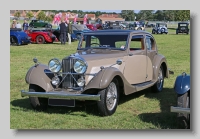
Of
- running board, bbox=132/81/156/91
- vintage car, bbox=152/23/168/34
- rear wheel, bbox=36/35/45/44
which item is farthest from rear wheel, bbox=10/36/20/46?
vintage car, bbox=152/23/168/34

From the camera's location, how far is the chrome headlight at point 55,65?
581 centimetres

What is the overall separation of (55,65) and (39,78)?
0.39m

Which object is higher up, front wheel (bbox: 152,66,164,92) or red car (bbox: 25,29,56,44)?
red car (bbox: 25,29,56,44)

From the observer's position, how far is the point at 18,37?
1816 cm

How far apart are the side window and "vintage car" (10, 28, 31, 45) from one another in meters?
12.5

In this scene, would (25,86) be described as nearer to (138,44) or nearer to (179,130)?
(138,44)

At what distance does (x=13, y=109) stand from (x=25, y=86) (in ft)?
7.00

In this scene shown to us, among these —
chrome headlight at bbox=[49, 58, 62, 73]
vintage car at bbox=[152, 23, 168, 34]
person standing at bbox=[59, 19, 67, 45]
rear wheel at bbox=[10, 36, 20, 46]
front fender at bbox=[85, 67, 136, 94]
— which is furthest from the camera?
vintage car at bbox=[152, 23, 168, 34]

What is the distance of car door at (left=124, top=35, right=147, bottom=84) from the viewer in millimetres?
6383

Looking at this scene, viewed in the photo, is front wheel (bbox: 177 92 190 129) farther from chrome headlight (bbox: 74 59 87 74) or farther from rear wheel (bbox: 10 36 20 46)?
rear wheel (bbox: 10 36 20 46)

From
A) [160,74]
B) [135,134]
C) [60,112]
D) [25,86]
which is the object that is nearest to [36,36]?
[25,86]

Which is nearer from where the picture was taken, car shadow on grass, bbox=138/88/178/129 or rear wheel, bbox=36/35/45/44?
car shadow on grass, bbox=138/88/178/129

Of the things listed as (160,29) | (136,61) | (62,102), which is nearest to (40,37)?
(136,61)

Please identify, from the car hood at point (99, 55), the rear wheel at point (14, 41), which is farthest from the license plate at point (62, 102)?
the rear wheel at point (14, 41)
